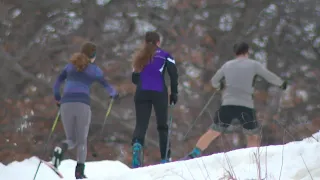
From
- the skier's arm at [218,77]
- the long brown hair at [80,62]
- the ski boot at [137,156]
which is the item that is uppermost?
the skier's arm at [218,77]

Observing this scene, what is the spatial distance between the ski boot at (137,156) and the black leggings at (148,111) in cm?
9

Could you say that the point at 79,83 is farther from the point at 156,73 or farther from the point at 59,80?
the point at 156,73

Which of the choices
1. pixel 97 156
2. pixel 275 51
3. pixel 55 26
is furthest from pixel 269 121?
pixel 55 26

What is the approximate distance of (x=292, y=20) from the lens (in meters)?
9.65

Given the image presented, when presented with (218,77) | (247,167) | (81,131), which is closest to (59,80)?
(81,131)

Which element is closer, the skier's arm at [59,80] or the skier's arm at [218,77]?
the skier's arm at [59,80]

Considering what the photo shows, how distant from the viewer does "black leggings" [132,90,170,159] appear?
5645mm

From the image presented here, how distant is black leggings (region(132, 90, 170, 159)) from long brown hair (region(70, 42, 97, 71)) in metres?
0.62

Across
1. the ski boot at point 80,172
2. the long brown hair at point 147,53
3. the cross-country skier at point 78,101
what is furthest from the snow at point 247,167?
the long brown hair at point 147,53

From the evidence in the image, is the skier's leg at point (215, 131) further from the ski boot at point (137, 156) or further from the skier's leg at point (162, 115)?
the ski boot at point (137, 156)

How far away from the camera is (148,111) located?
5.73m

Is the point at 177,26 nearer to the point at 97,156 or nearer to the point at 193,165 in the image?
the point at 97,156

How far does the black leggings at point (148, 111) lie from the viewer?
564 cm

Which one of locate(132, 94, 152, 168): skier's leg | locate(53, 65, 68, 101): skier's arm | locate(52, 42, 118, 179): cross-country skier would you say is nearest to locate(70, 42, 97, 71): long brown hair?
locate(52, 42, 118, 179): cross-country skier
